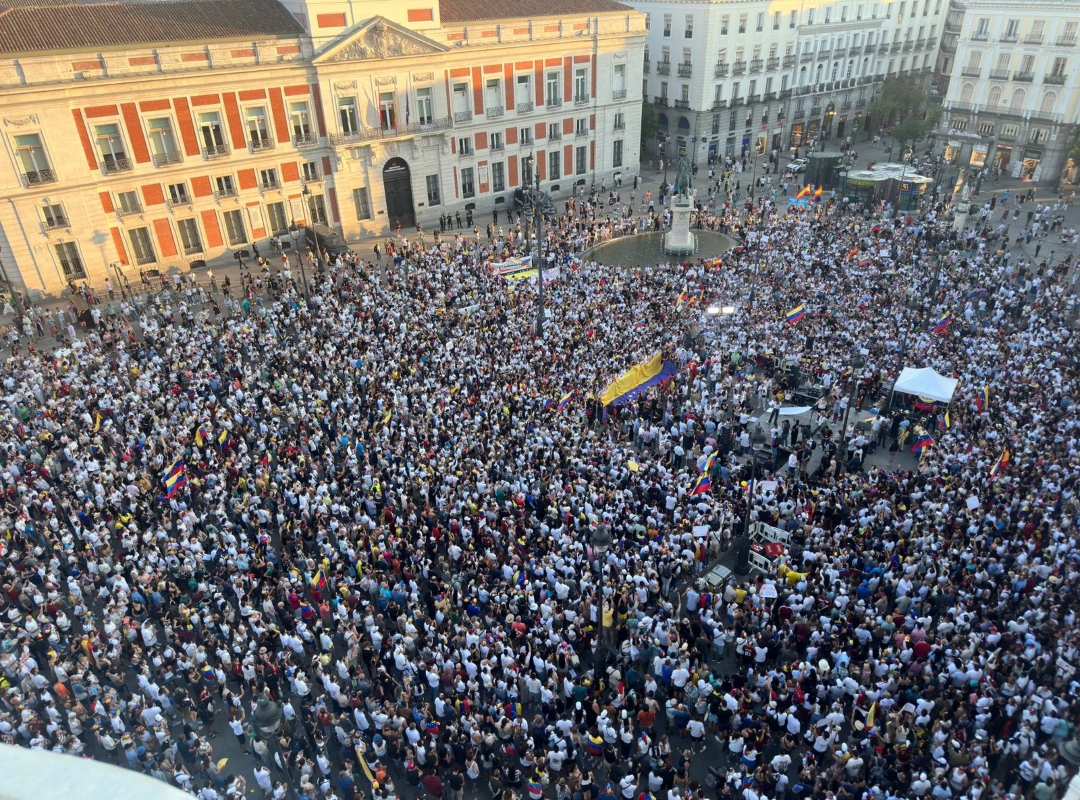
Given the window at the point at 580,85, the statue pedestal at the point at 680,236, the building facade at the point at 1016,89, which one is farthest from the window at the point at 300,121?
the building facade at the point at 1016,89

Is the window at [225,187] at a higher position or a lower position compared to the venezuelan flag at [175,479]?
higher

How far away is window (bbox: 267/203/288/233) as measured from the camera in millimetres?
42703

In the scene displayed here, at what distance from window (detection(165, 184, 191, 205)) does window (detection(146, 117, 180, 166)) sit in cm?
124

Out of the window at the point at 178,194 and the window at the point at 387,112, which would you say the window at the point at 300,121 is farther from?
the window at the point at 178,194

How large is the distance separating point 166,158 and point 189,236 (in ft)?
13.4

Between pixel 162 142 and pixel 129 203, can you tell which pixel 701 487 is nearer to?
pixel 129 203

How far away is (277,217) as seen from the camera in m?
43.1

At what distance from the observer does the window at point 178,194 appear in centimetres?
3888

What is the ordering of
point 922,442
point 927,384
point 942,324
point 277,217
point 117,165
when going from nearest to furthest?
point 922,442 < point 927,384 < point 942,324 < point 117,165 < point 277,217

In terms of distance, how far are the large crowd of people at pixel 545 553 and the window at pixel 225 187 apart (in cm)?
1255

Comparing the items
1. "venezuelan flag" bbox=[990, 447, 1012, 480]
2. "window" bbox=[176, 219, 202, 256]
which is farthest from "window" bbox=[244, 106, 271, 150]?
"venezuelan flag" bbox=[990, 447, 1012, 480]

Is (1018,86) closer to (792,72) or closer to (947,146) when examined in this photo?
(947,146)

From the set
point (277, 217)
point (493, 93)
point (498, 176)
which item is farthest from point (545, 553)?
point (493, 93)

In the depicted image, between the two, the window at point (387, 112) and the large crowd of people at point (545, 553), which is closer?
the large crowd of people at point (545, 553)
